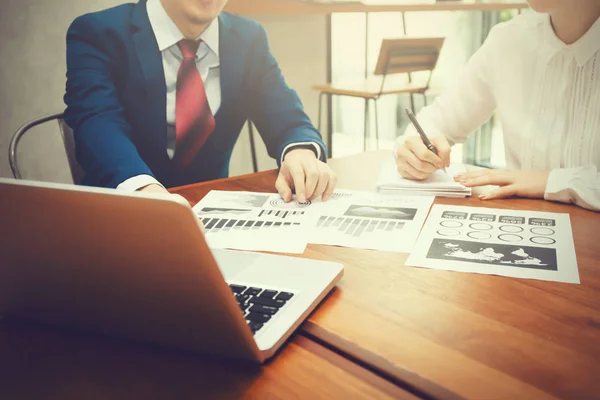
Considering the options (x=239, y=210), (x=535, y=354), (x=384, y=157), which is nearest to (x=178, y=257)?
(x=535, y=354)

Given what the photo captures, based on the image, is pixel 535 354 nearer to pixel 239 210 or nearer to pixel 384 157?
pixel 239 210

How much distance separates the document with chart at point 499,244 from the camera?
0.70 m

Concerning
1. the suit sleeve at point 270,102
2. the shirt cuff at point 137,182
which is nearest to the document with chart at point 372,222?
the shirt cuff at point 137,182


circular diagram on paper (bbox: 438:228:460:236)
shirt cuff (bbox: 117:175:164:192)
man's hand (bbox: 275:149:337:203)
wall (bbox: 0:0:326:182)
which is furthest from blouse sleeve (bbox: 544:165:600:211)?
wall (bbox: 0:0:326:182)

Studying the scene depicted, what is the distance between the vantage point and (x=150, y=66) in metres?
1.45

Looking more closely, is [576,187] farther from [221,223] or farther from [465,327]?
[221,223]

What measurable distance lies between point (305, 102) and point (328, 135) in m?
0.31

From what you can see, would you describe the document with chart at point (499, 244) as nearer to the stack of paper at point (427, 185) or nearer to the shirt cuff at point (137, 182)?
the stack of paper at point (427, 185)

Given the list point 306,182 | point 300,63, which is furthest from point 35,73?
point 300,63

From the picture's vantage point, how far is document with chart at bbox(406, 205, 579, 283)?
27.6 inches

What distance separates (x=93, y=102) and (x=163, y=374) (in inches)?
40.2

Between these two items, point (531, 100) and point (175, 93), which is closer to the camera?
point (531, 100)

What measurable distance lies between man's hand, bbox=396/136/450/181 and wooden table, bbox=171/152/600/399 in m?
0.37

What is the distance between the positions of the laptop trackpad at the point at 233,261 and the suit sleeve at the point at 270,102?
0.70 metres
